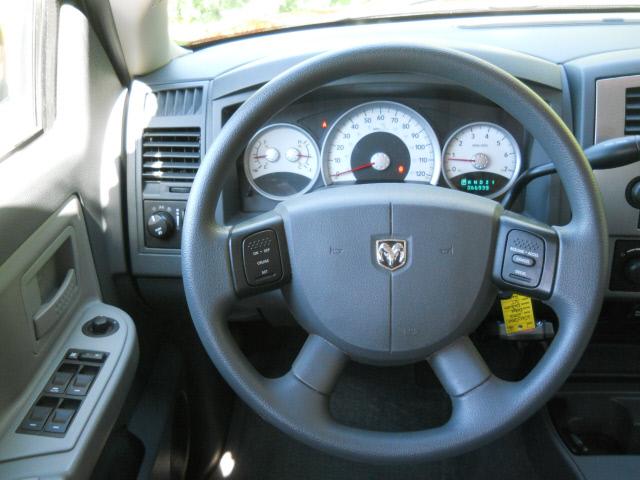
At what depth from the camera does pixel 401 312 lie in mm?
1040

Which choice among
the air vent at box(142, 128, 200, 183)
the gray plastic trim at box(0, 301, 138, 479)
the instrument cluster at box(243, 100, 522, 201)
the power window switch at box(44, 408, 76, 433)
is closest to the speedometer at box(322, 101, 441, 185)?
the instrument cluster at box(243, 100, 522, 201)

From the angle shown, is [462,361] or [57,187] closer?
[462,361]

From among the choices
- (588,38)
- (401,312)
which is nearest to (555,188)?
(588,38)

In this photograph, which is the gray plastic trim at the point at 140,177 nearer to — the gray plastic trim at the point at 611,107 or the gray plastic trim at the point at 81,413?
the gray plastic trim at the point at 81,413

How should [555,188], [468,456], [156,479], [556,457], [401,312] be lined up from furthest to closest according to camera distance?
[468,456], [556,457], [156,479], [555,188], [401,312]

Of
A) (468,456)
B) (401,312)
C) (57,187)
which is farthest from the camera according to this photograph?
(468,456)

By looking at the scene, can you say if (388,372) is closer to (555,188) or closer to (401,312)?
(555,188)

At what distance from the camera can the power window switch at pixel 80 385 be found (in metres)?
1.14

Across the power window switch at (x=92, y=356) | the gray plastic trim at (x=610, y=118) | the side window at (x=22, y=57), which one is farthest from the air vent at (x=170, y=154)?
the gray plastic trim at (x=610, y=118)

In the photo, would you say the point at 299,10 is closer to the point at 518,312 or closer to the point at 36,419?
the point at 518,312

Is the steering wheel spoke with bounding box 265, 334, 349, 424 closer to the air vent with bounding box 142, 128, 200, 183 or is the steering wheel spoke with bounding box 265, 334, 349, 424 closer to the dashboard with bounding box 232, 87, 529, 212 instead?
the dashboard with bounding box 232, 87, 529, 212

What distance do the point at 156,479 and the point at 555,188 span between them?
1.01m

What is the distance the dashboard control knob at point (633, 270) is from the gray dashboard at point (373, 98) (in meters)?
0.04

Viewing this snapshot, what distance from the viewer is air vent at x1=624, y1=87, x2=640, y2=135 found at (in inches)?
52.4
